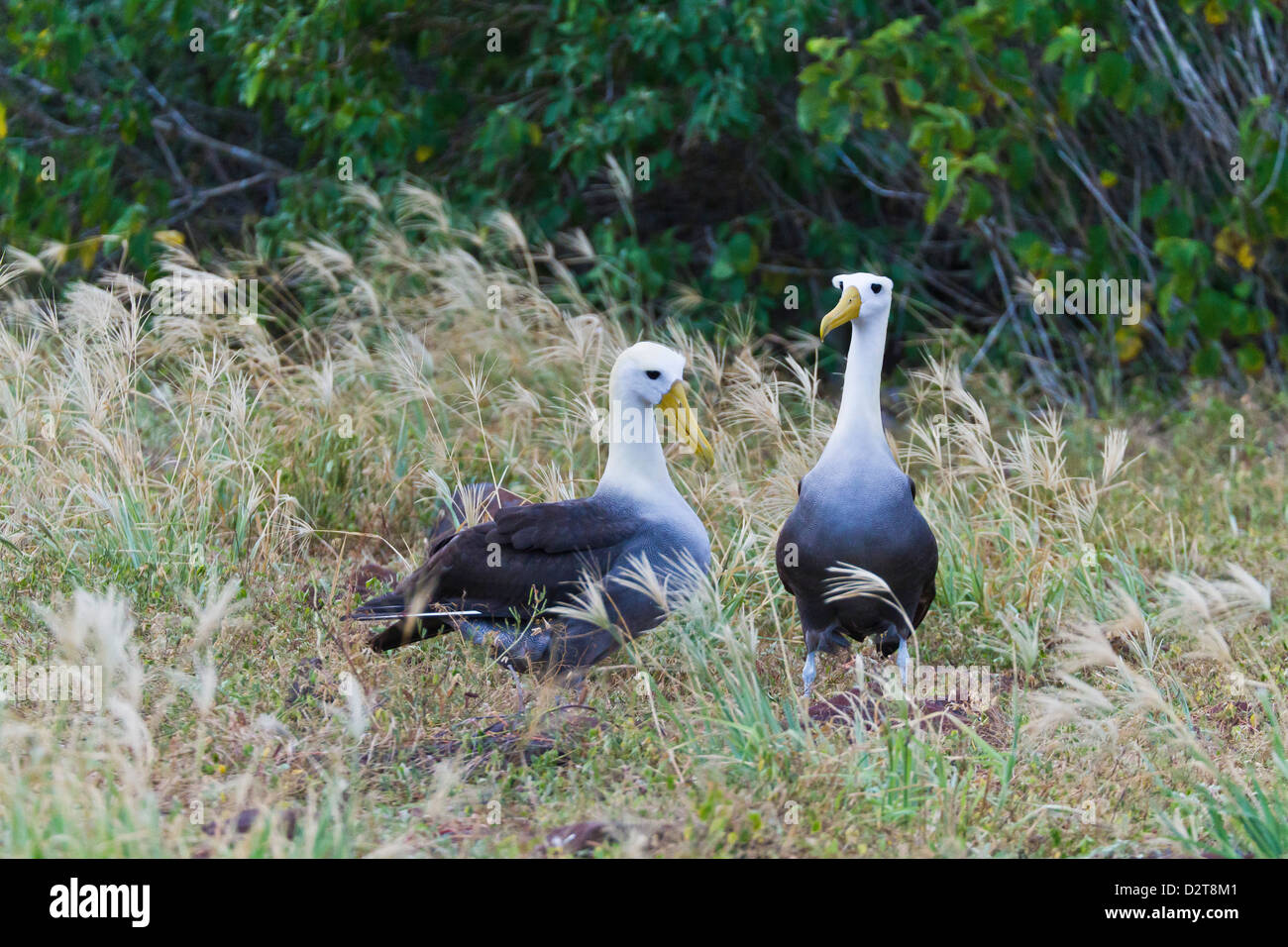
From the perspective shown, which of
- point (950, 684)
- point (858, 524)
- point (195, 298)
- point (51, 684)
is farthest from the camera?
point (195, 298)

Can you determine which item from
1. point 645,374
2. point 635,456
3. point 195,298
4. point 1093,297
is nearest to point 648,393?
point 645,374

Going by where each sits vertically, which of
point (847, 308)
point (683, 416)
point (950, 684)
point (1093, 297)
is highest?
point (1093, 297)

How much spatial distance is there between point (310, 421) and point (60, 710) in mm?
2251

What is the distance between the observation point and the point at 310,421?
5383mm

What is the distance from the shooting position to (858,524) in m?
3.98

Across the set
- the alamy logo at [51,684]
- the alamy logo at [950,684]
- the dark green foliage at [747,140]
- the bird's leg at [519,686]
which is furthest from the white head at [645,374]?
the dark green foliage at [747,140]

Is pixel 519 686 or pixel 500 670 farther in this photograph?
pixel 500 670

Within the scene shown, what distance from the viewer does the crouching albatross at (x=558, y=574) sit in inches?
152

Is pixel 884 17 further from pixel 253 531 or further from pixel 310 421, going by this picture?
pixel 253 531

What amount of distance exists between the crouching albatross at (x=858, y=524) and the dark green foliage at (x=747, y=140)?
9.48ft

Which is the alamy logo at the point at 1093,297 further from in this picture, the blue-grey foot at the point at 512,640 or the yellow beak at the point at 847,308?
the blue-grey foot at the point at 512,640

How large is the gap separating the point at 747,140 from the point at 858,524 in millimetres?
5209

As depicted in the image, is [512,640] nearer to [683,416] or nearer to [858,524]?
[683,416]

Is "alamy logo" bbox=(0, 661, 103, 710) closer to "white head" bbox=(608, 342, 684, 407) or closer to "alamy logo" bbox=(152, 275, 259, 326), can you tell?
"white head" bbox=(608, 342, 684, 407)
